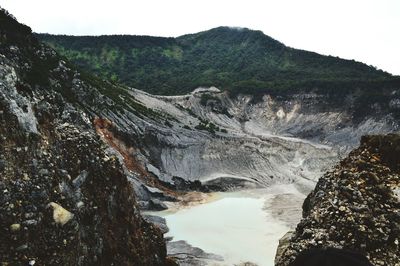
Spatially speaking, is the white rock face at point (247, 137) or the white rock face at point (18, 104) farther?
the white rock face at point (247, 137)

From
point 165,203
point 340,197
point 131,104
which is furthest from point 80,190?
point 131,104

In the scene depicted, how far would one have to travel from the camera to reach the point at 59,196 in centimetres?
1345

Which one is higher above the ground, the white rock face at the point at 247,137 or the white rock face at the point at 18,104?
the white rock face at the point at 18,104

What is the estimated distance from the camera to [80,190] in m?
14.7

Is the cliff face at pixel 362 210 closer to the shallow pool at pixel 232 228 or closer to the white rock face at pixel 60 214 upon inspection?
the white rock face at pixel 60 214

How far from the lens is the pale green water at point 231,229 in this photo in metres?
31.4

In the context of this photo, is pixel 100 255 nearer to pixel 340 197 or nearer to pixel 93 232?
pixel 93 232

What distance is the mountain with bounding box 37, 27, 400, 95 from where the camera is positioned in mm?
122312

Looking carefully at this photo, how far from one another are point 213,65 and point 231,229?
139850 millimetres

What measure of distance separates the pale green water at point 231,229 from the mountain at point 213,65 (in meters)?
64.8

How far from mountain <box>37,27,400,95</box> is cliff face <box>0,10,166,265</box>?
95351 mm

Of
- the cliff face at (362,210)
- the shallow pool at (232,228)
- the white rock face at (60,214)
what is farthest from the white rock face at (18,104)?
the shallow pool at (232,228)

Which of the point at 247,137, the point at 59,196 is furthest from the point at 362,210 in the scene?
the point at 247,137

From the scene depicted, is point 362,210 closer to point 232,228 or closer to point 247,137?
point 232,228
